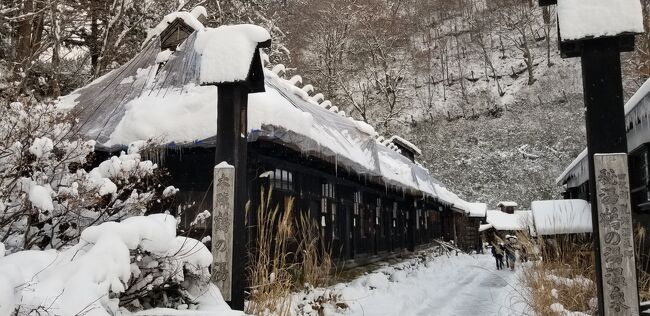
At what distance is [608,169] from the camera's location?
4410 mm

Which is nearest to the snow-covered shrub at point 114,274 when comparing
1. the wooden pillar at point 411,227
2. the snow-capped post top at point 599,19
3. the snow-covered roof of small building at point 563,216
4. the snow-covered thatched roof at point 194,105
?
the snow-covered thatched roof at point 194,105

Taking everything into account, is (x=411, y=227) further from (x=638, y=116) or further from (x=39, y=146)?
(x=39, y=146)

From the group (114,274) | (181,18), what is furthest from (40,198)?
(181,18)

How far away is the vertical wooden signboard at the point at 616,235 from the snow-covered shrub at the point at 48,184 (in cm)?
394

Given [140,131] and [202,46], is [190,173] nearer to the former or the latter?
[140,131]

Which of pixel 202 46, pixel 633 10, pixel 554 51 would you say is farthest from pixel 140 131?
pixel 554 51

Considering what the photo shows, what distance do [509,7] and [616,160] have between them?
2005 inches

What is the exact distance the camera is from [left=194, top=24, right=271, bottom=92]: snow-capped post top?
16.1ft

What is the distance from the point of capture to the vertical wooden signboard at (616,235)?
4.20 meters

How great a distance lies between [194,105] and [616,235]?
5434 millimetres

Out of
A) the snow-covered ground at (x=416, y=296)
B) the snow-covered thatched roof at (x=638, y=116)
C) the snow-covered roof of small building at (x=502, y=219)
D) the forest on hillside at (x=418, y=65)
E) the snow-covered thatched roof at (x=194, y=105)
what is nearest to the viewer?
the snow-covered thatched roof at (x=194, y=105)

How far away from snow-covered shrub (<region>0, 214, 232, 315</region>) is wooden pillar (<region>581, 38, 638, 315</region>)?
319 cm

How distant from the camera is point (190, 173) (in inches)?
313

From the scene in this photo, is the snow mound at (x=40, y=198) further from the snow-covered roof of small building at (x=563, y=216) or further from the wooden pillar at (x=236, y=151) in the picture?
→ the snow-covered roof of small building at (x=563, y=216)
